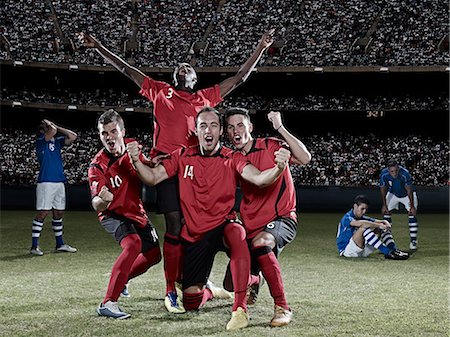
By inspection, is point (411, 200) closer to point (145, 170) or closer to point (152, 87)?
point (152, 87)

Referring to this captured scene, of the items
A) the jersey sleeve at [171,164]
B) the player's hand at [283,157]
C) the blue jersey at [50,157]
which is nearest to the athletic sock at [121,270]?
the jersey sleeve at [171,164]

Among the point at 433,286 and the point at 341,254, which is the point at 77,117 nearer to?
the point at 341,254

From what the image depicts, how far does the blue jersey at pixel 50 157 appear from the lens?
11.0 m

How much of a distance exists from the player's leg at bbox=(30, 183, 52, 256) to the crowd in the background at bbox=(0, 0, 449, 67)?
46.9ft

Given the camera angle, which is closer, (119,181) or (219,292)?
(119,181)

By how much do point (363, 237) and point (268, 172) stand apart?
5.61 metres

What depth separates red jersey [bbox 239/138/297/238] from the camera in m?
5.80

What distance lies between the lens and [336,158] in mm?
25391

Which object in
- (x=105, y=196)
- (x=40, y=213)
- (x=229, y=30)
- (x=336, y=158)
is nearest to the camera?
(x=105, y=196)

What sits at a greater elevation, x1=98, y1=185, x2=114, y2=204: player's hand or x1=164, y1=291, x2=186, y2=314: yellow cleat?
x1=98, y1=185, x2=114, y2=204: player's hand

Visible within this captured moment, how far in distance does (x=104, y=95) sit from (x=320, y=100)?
8.99 meters

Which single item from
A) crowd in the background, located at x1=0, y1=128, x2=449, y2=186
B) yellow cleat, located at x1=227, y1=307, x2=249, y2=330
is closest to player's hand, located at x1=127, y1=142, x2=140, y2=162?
yellow cleat, located at x1=227, y1=307, x2=249, y2=330

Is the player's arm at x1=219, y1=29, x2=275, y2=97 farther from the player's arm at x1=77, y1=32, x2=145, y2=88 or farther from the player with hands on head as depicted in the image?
the player with hands on head

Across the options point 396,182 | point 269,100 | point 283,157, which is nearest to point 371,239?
point 396,182
